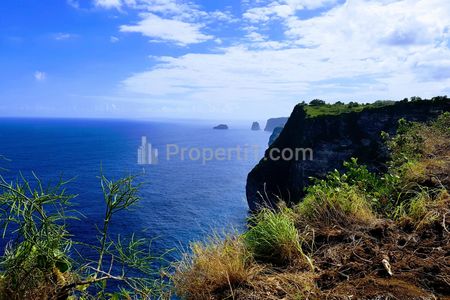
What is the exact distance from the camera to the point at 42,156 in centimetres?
10494

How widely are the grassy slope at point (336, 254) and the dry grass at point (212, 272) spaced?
1 centimetres

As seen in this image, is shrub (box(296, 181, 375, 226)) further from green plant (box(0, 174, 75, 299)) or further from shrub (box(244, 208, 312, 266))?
green plant (box(0, 174, 75, 299))

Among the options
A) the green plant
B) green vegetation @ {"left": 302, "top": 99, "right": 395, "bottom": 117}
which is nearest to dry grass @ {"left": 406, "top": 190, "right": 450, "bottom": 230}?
the green plant

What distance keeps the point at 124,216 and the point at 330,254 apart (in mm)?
53498

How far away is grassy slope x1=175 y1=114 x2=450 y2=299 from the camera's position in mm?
3633

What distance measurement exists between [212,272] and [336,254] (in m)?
1.55

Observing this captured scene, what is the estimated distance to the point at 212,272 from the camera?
3.92 metres

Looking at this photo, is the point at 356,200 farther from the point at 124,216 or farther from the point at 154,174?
the point at 154,174

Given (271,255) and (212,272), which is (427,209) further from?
(212,272)

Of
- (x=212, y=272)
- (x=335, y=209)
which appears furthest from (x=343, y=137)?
(x=212, y=272)

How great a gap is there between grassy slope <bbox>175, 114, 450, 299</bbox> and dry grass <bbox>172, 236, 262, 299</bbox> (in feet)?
0.04

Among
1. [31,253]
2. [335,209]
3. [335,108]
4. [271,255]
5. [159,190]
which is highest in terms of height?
[335,108]

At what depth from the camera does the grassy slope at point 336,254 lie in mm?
3633

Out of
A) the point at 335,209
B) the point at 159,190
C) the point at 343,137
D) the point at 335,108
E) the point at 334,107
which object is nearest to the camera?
the point at 335,209
